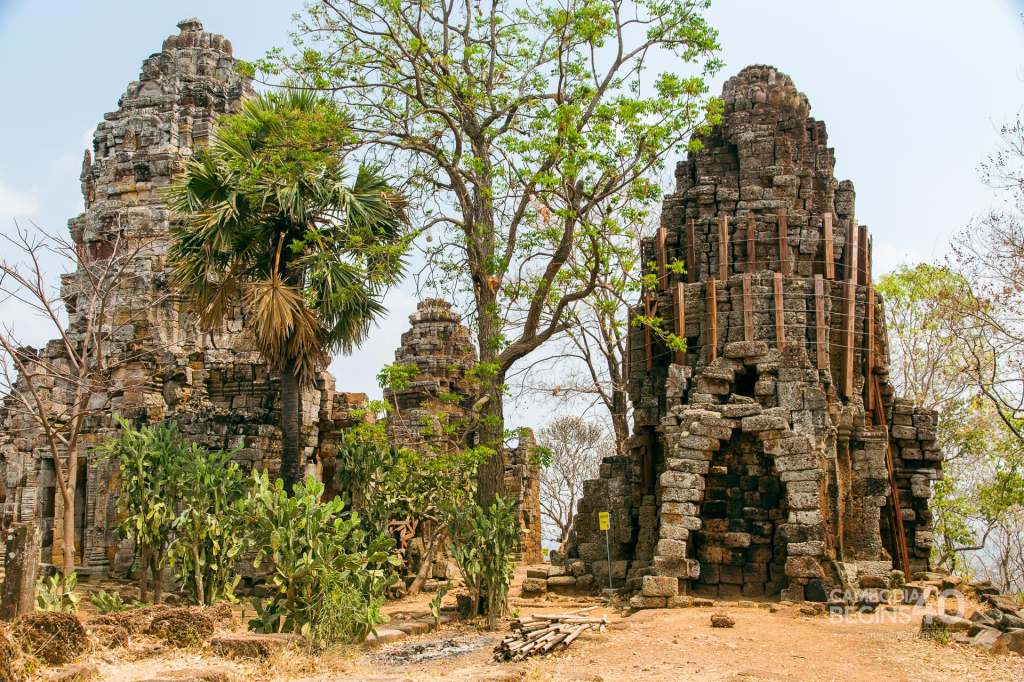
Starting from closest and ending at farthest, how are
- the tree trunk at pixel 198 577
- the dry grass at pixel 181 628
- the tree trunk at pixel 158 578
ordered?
the dry grass at pixel 181 628 < the tree trunk at pixel 198 577 < the tree trunk at pixel 158 578

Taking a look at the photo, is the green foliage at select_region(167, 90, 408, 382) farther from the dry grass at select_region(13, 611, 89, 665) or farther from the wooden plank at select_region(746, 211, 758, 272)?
the dry grass at select_region(13, 611, 89, 665)

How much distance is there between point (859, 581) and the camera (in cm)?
1486

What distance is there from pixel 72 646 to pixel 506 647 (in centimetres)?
423

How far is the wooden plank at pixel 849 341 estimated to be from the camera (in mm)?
17172

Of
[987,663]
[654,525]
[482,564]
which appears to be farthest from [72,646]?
[654,525]

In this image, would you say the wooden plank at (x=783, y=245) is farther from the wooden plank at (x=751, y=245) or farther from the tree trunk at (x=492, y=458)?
the tree trunk at (x=492, y=458)

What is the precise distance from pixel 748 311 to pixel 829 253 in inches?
78.3

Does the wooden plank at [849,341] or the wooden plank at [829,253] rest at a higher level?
the wooden plank at [829,253]

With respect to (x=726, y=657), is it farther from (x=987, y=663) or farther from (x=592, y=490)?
(x=592, y=490)

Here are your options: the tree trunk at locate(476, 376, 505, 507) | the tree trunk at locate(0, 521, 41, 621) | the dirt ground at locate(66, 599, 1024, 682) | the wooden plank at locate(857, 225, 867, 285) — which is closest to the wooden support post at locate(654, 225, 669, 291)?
the wooden plank at locate(857, 225, 867, 285)

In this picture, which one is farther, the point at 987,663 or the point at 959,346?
the point at 959,346

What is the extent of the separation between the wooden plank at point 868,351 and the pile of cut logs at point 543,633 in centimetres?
741

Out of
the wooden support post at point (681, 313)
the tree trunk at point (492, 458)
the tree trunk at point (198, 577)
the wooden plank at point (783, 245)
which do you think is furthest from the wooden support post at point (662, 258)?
the tree trunk at point (198, 577)

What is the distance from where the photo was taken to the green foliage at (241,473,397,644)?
11.7 metres
